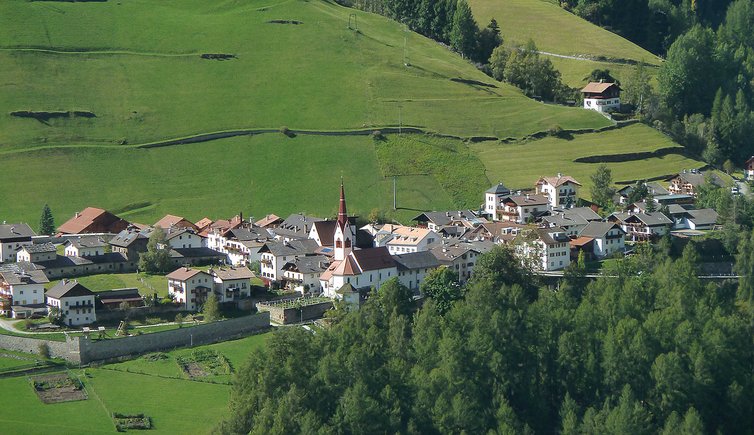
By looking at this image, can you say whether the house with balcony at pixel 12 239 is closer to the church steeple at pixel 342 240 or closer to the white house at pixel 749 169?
the church steeple at pixel 342 240

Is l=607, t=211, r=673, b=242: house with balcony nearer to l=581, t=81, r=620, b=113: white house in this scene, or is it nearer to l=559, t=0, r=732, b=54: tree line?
l=581, t=81, r=620, b=113: white house

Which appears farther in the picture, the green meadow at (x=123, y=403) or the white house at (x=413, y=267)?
the white house at (x=413, y=267)

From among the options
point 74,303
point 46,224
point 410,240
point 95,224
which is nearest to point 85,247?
point 95,224

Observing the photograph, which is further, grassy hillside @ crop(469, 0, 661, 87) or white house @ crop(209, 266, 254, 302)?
grassy hillside @ crop(469, 0, 661, 87)

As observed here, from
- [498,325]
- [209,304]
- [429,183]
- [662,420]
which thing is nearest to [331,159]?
[429,183]

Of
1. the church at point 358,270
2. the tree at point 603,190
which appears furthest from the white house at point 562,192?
the church at point 358,270

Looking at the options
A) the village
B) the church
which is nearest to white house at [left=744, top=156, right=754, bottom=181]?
the village
